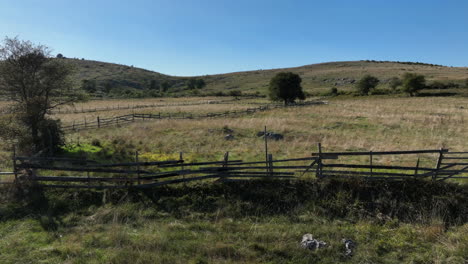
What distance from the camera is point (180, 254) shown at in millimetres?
6098

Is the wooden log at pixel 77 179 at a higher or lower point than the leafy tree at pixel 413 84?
lower

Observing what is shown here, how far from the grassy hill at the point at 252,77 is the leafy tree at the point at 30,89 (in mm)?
79135

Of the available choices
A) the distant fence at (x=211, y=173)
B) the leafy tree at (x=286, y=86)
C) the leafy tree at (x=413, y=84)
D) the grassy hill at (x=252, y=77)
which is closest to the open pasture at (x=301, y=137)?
the distant fence at (x=211, y=173)

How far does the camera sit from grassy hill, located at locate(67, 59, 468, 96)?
10625cm

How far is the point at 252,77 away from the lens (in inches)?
5625

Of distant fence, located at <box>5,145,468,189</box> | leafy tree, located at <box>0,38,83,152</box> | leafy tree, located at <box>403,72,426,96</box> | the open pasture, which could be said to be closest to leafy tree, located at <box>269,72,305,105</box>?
the open pasture

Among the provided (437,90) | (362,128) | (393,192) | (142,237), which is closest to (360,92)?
(437,90)

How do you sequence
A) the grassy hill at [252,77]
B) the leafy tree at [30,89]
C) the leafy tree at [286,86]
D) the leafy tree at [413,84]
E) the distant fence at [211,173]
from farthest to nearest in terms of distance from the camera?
the grassy hill at [252,77] < the leafy tree at [413,84] < the leafy tree at [286,86] < the leafy tree at [30,89] < the distant fence at [211,173]

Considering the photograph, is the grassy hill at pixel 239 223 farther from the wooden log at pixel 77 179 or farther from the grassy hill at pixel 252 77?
the grassy hill at pixel 252 77

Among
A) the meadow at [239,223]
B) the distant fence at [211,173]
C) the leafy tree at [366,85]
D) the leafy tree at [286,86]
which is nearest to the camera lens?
the meadow at [239,223]

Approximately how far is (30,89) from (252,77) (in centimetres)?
13098

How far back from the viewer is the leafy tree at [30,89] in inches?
604

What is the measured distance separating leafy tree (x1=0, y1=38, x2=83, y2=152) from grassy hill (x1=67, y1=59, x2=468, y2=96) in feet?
260

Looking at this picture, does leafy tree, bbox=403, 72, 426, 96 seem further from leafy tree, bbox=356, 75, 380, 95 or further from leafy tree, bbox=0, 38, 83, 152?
leafy tree, bbox=0, 38, 83, 152
